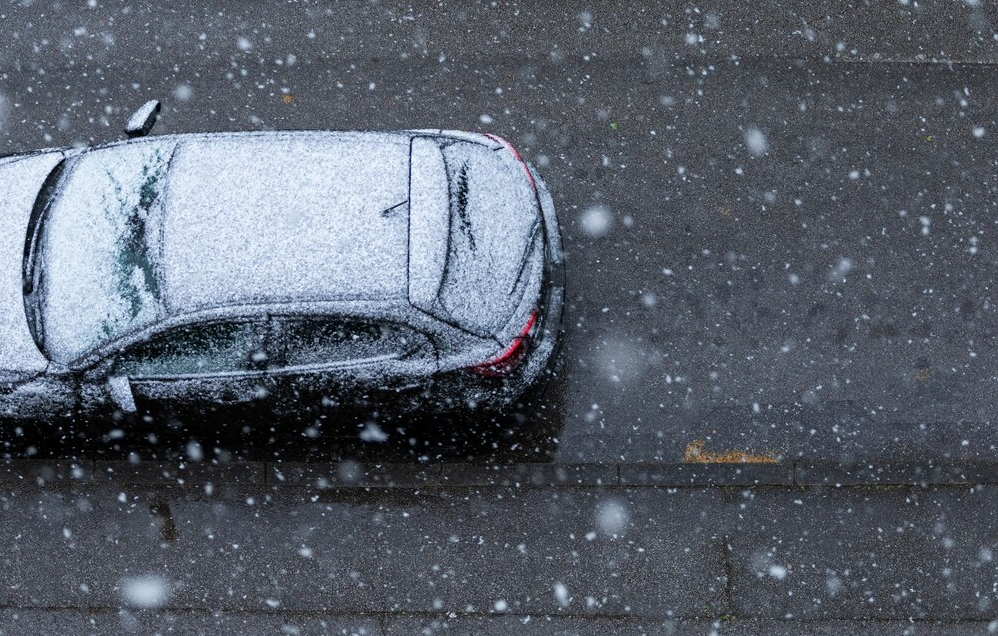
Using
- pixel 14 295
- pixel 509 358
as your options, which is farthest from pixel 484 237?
pixel 14 295

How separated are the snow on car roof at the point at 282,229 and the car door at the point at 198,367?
20cm

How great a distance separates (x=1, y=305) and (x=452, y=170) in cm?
258

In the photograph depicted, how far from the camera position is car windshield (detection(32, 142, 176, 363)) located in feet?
14.8

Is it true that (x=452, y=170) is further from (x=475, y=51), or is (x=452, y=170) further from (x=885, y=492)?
(x=885, y=492)

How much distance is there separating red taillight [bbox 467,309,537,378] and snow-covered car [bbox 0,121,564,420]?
0.04 feet

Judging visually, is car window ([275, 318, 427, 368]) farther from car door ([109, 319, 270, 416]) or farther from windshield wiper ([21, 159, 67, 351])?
windshield wiper ([21, 159, 67, 351])

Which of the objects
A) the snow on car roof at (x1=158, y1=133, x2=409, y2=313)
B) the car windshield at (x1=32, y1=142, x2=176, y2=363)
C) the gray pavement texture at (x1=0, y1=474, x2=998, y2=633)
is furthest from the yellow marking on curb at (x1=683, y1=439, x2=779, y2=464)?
the car windshield at (x1=32, y1=142, x2=176, y2=363)

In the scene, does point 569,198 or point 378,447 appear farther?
point 569,198

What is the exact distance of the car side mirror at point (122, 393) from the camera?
4664mm

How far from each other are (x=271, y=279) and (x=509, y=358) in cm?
137

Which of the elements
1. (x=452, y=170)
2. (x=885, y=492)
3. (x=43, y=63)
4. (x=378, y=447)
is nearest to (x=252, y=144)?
(x=452, y=170)

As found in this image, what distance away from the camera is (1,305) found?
4645 millimetres

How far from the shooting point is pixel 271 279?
4371 mm

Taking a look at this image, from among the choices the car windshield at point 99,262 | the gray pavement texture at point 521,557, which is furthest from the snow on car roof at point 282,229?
the gray pavement texture at point 521,557
